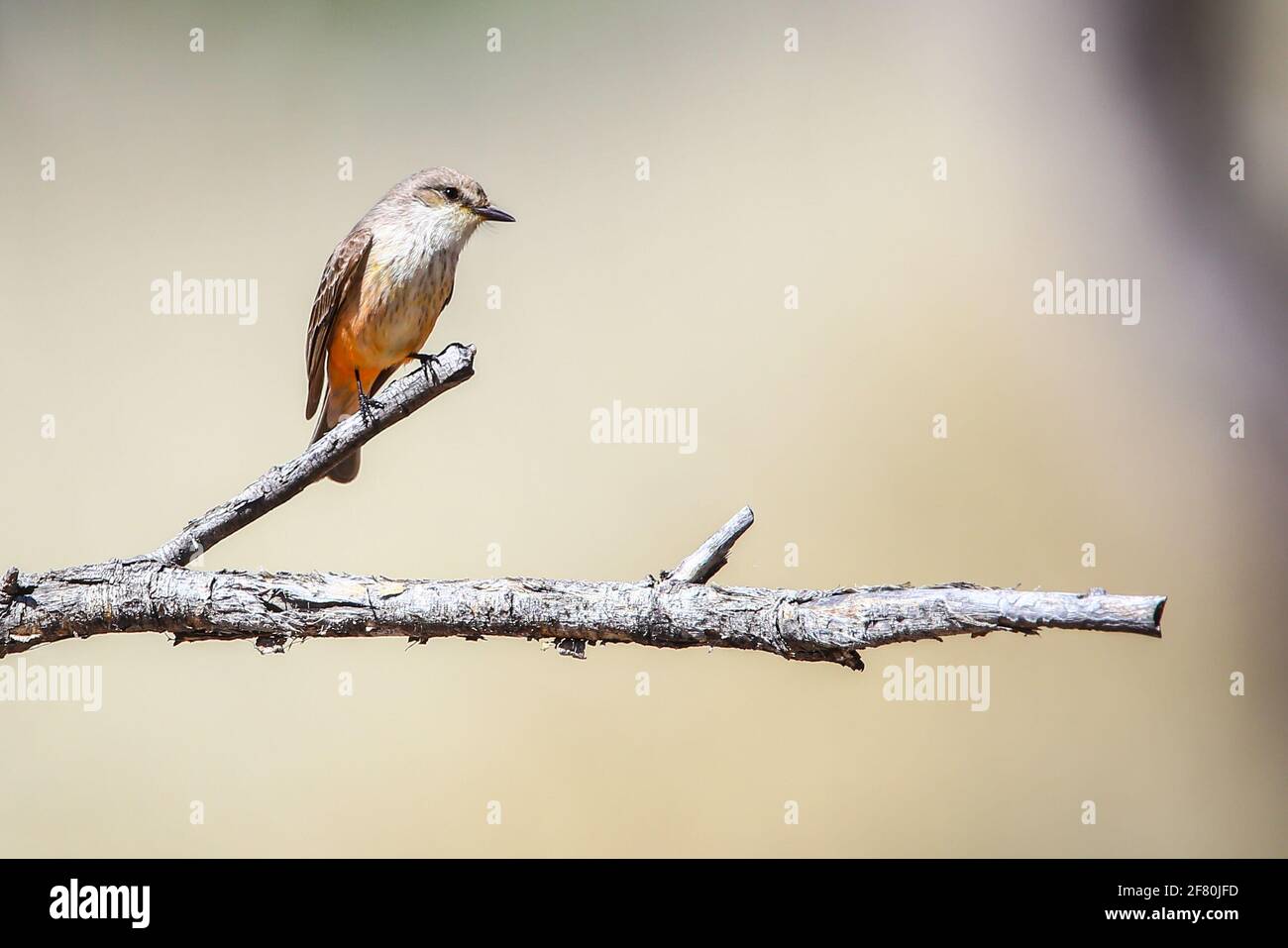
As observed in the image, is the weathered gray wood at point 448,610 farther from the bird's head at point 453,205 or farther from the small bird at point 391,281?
the bird's head at point 453,205

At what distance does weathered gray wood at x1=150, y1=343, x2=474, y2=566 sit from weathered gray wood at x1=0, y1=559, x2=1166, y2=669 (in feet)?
0.35

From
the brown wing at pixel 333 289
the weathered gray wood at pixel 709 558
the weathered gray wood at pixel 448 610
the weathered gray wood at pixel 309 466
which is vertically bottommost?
the weathered gray wood at pixel 448 610

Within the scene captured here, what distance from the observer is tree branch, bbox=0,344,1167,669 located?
210 centimetres

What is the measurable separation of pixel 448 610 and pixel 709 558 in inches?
23.5

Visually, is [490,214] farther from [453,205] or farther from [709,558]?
[709,558]

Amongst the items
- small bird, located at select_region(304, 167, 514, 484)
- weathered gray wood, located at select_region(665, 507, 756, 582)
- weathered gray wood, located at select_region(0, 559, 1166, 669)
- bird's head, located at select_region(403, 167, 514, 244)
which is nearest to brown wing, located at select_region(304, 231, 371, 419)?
small bird, located at select_region(304, 167, 514, 484)

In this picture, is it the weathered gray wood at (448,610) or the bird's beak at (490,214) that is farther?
the bird's beak at (490,214)

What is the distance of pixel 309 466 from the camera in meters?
2.71

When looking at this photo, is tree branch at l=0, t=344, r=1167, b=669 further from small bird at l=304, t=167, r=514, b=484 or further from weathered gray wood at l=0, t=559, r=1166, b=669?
small bird at l=304, t=167, r=514, b=484

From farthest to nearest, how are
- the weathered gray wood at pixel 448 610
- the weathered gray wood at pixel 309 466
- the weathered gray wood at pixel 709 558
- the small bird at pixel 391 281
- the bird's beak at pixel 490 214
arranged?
the bird's beak at pixel 490 214 < the small bird at pixel 391 281 < the weathered gray wood at pixel 309 466 < the weathered gray wood at pixel 709 558 < the weathered gray wood at pixel 448 610

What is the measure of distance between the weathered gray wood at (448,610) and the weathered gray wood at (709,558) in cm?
7

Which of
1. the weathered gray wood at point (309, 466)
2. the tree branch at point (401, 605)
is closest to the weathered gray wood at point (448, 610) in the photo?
the tree branch at point (401, 605)

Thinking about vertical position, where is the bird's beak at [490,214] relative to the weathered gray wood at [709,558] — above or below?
above

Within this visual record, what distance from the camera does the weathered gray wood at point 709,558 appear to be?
2404 mm
